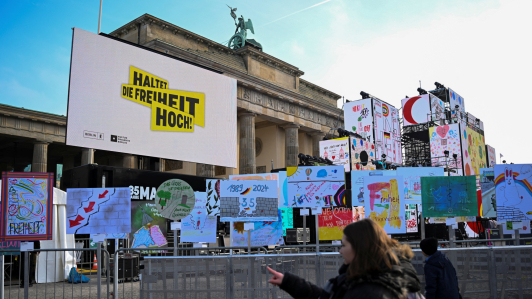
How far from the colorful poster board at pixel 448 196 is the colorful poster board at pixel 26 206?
29.1ft

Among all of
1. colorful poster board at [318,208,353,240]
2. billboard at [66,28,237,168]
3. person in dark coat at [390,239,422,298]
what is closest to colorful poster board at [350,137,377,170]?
billboard at [66,28,237,168]

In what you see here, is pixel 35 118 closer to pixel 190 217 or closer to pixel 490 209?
pixel 190 217

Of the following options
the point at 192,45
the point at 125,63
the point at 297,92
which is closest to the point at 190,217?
the point at 125,63

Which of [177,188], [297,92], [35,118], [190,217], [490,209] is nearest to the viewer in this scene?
[177,188]

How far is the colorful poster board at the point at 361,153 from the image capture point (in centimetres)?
2427

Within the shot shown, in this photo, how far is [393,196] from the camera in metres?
11.0

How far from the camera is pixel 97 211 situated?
28.3 feet

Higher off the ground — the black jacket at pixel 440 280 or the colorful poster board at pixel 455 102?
the colorful poster board at pixel 455 102

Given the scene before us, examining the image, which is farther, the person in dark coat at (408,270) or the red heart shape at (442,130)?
the red heart shape at (442,130)

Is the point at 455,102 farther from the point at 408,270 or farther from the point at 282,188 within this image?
the point at 408,270

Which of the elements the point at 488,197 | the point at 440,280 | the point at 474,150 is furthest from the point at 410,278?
the point at 474,150

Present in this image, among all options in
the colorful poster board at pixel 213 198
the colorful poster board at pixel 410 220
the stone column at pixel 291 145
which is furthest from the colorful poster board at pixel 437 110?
the colorful poster board at pixel 213 198

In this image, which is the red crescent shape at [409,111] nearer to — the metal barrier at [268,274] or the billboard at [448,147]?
the billboard at [448,147]

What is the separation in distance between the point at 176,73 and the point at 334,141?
473 inches
